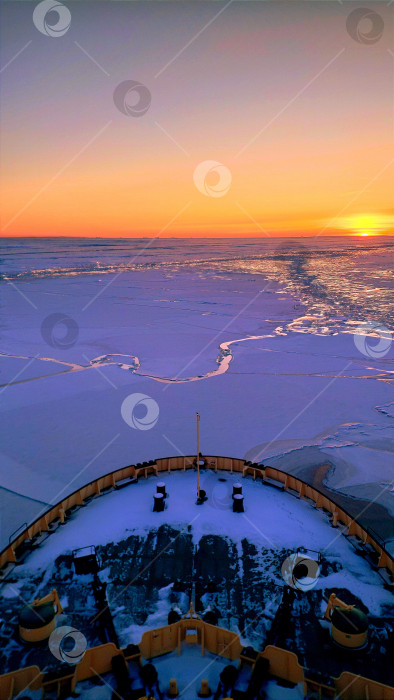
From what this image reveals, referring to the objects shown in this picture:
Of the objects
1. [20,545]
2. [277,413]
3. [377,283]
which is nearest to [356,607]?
[20,545]

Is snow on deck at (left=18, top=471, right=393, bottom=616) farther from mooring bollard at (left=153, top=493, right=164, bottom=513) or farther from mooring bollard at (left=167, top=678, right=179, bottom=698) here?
mooring bollard at (left=167, top=678, right=179, bottom=698)

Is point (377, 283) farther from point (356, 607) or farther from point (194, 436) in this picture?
point (356, 607)

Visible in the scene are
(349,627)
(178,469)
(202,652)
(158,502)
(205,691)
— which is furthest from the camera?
(178,469)

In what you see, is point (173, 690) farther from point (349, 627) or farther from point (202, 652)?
point (349, 627)

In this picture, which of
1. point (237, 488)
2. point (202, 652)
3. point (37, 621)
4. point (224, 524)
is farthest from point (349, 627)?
point (37, 621)

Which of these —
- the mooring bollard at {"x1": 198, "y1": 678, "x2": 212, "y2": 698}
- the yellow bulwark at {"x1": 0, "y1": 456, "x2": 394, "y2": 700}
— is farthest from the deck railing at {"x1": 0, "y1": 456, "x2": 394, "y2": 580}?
the mooring bollard at {"x1": 198, "y1": 678, "x2": 212, "y2": 698}

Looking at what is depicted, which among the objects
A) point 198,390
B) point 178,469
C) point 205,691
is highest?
point 198,390

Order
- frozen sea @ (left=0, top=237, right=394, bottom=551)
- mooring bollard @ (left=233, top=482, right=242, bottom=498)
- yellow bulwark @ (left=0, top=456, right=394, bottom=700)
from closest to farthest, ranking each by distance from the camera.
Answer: yellow bulwark @ (left=0, top=456, right=394, bottom=700) < mooring bollard @ (left=233, top=482, right=242, bottom=498) < frozen sea @ (left=0, top=237, right=394, bottom=551)

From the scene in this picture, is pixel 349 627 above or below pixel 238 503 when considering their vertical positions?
below
